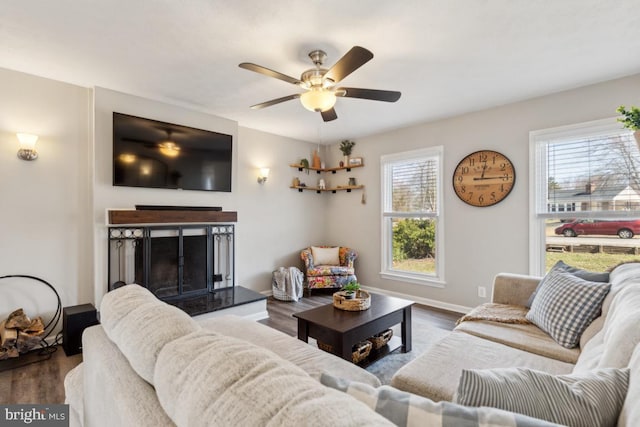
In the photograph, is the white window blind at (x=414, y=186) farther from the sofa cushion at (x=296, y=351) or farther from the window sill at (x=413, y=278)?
the sofa cushion at (x=296, y=351)

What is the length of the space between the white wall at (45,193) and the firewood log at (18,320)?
0.13 metres

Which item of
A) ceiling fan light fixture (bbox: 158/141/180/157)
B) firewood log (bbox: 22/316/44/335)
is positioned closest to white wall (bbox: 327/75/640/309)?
ceiling fan light fixture (bbox: 158/141/180/157)

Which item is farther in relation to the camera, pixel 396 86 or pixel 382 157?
pixel 382 157

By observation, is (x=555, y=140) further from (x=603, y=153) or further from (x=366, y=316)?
(x=366, y=316)

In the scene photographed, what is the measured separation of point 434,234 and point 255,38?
129 inches

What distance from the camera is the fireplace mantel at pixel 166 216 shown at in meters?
3.01

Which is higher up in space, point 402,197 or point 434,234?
point 402,197

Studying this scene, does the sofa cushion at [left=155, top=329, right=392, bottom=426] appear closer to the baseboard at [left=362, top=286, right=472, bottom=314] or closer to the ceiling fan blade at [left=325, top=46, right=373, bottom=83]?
the ceiling fan blade at [left=325, top=46, right=373, bottom=83]

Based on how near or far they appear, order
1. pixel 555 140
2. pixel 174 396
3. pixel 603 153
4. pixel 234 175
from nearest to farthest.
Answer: pixel 174 396 < pixel 603 153 < pixel 555 140 < pixel 234 175

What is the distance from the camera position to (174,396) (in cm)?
66

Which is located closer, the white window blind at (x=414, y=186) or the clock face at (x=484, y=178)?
the clock face at (x=484, y=178)

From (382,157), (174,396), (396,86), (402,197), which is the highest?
(396,86)

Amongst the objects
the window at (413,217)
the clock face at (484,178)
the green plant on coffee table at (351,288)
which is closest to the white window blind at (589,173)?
the clock face at (484,178)

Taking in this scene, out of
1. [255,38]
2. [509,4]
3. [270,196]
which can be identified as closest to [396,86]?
[509,4]
